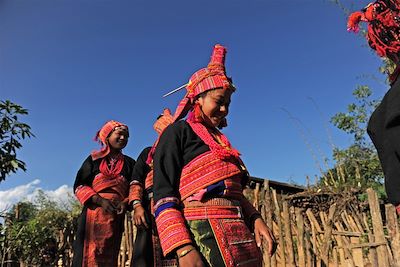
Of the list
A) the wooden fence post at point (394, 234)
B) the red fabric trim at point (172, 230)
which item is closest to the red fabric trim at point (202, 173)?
the red fabric trim at point (172, 230)

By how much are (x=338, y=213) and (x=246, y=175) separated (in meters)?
6.65

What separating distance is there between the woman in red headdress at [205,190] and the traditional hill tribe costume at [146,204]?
112 cm

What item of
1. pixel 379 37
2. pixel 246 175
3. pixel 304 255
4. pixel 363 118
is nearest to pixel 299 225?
pixel 304 255

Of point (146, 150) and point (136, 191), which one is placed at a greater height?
point (146, 150)

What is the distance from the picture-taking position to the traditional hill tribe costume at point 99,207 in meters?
4.35

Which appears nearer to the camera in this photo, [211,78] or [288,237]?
[211,78]

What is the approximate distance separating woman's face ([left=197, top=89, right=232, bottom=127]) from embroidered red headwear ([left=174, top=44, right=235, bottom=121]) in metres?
0.03

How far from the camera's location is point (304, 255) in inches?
288

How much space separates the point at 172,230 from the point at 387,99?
1.13 metres

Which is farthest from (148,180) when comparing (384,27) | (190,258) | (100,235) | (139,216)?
(384,27)

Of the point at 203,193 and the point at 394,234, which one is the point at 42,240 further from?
the point at 203,193

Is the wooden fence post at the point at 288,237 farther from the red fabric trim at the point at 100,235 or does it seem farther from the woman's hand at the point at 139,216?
the woman's hand at the point at 139,216

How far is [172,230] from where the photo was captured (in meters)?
2.12

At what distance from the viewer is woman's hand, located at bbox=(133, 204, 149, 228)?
3.62 metres
